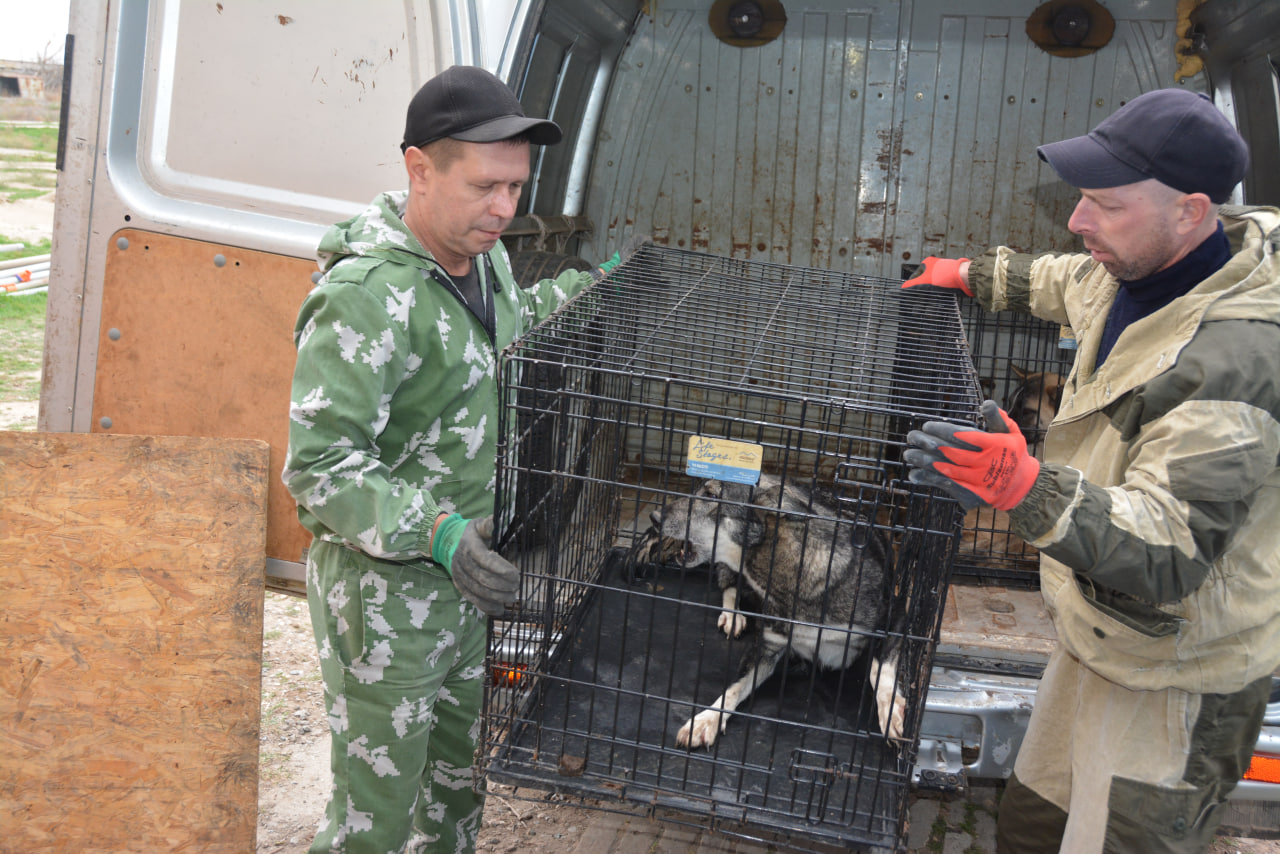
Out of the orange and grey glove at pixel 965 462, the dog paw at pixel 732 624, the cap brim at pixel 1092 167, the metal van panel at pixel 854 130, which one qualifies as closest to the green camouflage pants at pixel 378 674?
the dog paw at pixel 732 624

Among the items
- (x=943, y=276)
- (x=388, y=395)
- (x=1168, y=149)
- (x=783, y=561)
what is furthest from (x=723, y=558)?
(x=1168, y=149)

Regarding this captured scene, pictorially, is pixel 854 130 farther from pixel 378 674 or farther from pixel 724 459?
pixel 378 674

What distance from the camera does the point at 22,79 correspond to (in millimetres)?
19609

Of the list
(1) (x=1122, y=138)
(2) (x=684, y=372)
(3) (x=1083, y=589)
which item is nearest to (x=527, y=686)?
(2) (x=684, y=372)

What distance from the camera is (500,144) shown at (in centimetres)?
216

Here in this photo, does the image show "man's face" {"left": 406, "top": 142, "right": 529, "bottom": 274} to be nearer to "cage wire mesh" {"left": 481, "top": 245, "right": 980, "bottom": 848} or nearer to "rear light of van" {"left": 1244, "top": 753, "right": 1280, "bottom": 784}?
"cage wire mesh" {"left": 481, "top": 245, "right": 980, "bottom": 848}

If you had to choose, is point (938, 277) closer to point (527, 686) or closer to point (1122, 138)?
point (1122, 138)

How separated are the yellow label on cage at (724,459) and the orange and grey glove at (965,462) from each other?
303 millimetres

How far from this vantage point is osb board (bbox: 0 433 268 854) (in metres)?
2.93

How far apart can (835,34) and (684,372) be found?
310cm

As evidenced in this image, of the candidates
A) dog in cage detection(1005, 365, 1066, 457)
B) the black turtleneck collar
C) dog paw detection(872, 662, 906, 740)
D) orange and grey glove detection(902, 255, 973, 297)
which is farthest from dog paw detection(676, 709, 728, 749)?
dog in cage detection(1005, 365, 1066, 457)

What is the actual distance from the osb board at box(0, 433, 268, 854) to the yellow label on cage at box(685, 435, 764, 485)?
1747 mm

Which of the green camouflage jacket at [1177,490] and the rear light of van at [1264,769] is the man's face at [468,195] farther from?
the rear light of van at [1264,769]

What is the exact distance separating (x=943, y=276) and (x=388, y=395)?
195 cm
